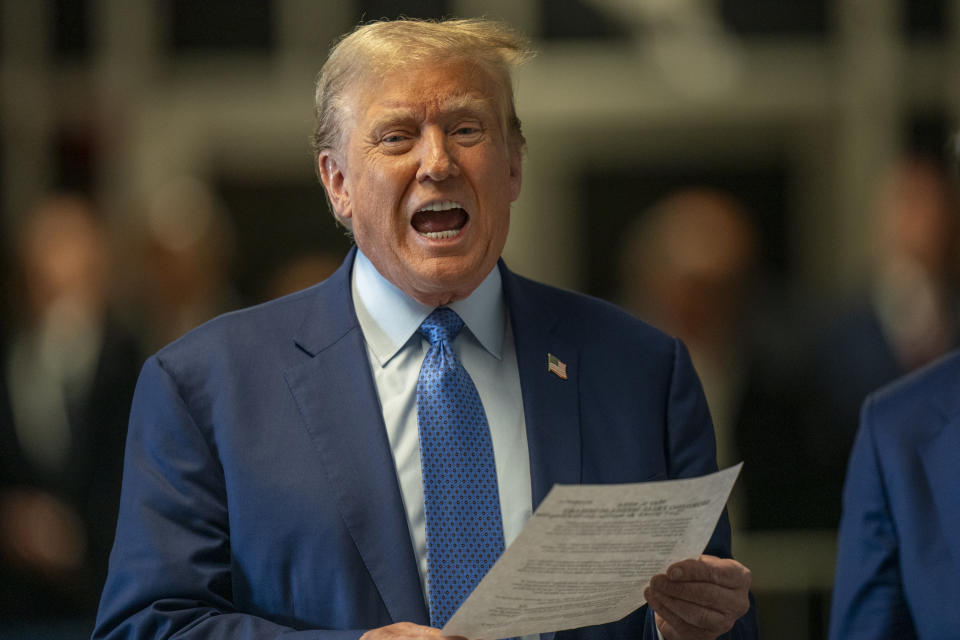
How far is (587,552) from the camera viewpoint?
2195mm

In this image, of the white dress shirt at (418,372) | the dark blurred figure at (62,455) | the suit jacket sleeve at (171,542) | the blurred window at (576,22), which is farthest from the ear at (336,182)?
the blurred window at (576,22)

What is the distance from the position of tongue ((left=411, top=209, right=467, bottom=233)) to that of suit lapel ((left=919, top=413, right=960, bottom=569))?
3.43ft

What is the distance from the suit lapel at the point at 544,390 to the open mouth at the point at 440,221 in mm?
→ 219

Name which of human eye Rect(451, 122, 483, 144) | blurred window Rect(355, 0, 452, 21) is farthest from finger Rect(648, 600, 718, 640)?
blurred window Rect(355, 0, 452, 21)

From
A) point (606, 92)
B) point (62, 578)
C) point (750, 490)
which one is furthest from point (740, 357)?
point (606, 92)

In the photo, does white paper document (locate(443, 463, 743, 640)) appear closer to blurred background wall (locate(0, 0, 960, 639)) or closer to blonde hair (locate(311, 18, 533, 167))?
blonde hair (locate(311, 18, 533, 167))

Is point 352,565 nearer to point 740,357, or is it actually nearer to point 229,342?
point 229,342

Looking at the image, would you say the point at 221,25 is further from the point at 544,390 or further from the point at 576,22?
the point at 544,390

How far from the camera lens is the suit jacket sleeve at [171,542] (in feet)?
7.95

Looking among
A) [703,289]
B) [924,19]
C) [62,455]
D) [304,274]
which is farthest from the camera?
[924,19]

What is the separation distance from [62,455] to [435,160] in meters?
2.30

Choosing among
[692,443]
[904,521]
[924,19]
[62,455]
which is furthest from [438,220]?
[924,19]

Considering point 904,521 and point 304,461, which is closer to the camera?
point 304,461

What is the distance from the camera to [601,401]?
270 centimetres
